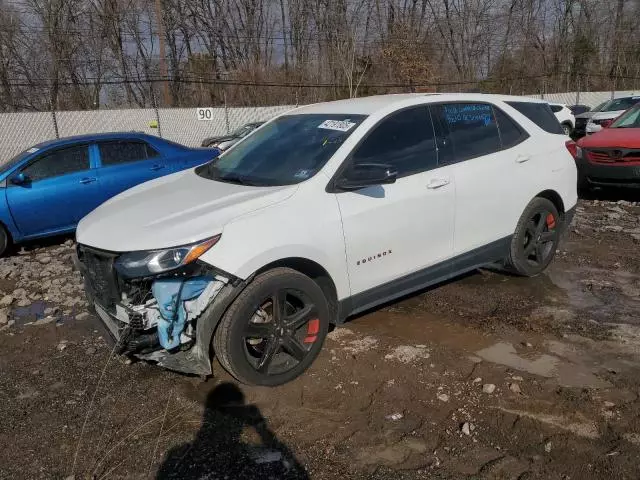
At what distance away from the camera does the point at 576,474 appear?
267cm

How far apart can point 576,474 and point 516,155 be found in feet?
9.78

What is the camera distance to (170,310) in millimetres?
3154

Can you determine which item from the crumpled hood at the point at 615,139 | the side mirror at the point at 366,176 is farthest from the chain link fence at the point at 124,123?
the side mirror at the point at 366,176

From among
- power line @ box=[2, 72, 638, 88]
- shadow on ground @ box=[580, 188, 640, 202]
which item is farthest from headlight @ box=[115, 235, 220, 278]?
power line @ box=[2, 72, 638, 88]

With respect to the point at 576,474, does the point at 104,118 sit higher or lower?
higher

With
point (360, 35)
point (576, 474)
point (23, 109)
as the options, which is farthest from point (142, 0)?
point (576, 474)

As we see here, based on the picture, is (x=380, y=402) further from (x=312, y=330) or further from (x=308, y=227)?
(x=308, y=227)

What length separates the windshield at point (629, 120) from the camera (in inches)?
372

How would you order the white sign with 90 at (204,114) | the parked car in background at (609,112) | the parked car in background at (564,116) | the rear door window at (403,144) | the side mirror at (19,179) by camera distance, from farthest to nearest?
1. the white sign with 90 at (204,114)
2. the parked car in background at (564,116)
3. the parked car in background at (609,112)
4. the side mirror at (19,179)
5. the rear door window at (403,144)

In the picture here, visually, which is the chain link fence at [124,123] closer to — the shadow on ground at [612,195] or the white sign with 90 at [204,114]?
the white sign with 90 at [204,114]

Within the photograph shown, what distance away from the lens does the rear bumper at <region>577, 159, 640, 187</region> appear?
27.3 feet

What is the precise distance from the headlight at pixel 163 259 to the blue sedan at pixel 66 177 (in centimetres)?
496

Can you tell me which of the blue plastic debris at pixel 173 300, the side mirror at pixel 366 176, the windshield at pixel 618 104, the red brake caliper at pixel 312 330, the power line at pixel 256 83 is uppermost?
the power line at pixel 256 83

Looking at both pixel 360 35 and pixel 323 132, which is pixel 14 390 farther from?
pixel 360 35
